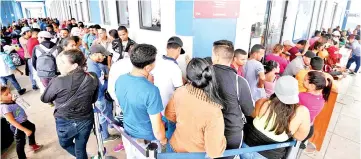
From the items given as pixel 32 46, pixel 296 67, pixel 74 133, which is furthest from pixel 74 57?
pixel 32 46

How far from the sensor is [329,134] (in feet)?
11.5

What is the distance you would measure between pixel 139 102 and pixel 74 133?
0.94m

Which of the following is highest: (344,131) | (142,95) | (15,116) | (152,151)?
(142,95)

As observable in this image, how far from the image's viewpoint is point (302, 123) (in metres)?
1.62

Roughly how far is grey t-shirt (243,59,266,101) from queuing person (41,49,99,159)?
202cm

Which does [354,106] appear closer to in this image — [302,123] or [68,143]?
[302,123]

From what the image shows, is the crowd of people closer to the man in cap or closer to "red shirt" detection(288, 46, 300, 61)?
the man in cap

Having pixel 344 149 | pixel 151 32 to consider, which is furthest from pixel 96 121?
pixel 344 149

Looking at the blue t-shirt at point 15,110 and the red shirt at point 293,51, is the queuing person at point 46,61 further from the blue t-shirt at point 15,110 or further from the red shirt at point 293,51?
the red shirt at point 293,51

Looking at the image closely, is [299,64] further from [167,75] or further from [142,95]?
[142,95]

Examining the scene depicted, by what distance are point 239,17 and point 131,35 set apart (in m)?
2.38

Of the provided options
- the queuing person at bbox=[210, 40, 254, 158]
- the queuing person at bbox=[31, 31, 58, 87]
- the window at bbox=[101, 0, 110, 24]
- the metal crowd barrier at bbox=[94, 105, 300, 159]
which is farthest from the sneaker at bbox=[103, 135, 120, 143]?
the window at bbox=[101, 0, 110, 24]

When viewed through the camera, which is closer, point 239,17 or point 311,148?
point 311,148

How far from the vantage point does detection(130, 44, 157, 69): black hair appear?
1553mm
